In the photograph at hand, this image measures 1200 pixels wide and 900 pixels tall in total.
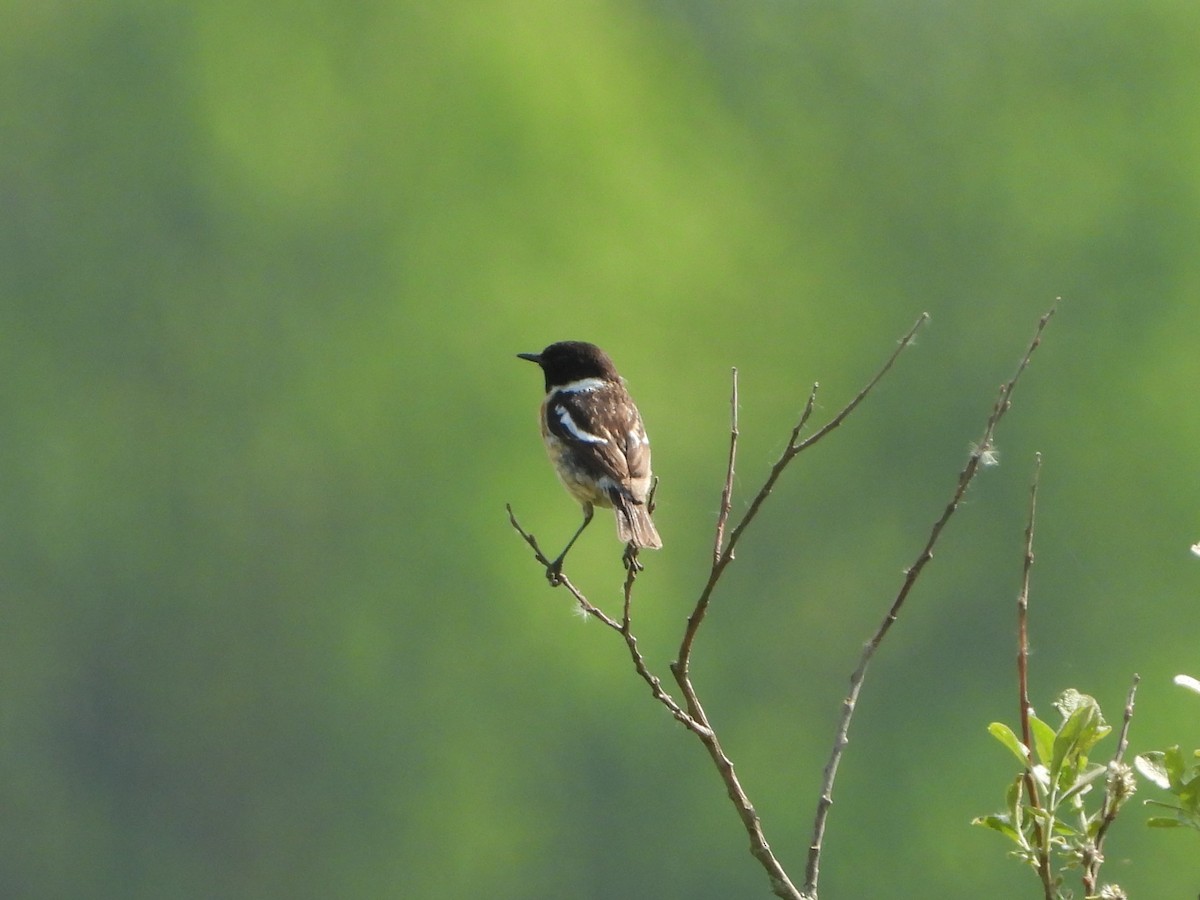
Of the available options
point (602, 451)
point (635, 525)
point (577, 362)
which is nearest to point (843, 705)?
point (635, 525)

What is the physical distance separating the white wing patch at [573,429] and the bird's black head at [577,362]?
1.30 feet

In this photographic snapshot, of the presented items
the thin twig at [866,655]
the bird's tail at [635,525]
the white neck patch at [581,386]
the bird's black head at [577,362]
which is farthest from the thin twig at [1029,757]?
the bird's black head at [577,362]

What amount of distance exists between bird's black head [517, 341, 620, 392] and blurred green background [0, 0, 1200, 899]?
818 inches

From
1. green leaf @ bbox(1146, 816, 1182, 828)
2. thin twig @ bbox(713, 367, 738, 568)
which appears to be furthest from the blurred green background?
green leaf @ bbox(1146, 816, 1182, 828)

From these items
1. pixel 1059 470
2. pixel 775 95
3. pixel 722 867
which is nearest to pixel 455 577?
pixel 722 867

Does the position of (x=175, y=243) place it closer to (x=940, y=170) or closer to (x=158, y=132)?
(x=158, y=132)

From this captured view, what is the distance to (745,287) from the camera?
3909 cm

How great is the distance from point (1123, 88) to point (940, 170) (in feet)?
18.0

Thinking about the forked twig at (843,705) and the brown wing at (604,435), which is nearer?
the forked twig at (843,705)

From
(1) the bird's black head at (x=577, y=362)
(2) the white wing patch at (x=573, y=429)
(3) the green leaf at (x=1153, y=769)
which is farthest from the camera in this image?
(1) the bird's black head at (x=577, y=362)

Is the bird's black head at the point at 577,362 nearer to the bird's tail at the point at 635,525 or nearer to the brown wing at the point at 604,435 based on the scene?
the brown wing at the point at 604,435

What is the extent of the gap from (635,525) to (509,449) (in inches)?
1091

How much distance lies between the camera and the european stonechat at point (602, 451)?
4.62 metres

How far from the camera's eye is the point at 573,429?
5.03 m
